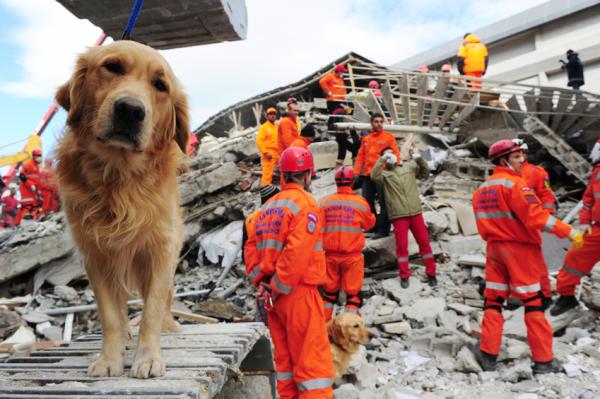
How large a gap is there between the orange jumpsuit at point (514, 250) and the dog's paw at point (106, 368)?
12.8 ft

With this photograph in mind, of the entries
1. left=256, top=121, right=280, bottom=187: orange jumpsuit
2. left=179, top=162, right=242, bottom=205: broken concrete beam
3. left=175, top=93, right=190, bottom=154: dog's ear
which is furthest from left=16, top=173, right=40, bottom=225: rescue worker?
left=175, top=93, right=190, bottom=154: dog's ear

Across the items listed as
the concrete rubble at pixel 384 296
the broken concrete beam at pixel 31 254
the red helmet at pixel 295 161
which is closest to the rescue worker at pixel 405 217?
the concrete rubble at pixel 384 296

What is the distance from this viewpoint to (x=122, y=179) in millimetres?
2350

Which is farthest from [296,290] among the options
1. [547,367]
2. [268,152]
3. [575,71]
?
[575,71]

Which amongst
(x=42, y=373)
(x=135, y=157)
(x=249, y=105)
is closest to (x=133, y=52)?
(x=135, y=157)

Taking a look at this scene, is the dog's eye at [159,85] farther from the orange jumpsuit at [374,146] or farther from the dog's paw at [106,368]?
the orange jumpsuit at [374,146]

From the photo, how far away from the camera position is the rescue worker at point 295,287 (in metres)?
3.36

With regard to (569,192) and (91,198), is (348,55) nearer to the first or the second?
(569,192)

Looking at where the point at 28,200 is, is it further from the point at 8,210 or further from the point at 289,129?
the point at 289,129

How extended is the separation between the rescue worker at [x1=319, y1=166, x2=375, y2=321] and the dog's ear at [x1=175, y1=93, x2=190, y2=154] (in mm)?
3416

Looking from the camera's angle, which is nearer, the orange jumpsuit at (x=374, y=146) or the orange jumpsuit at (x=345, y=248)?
the orange jumpsuit at (x=345, y=248)

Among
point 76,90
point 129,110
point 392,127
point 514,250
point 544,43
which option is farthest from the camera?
point 544,43

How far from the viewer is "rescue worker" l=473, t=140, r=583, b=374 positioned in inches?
164

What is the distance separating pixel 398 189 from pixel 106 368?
227 inches
